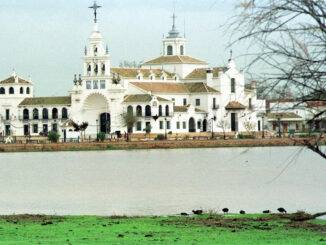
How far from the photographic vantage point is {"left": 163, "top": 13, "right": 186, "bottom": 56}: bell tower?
119m

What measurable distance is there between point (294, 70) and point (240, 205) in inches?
599

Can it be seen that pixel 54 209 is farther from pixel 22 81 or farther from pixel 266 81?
pixel 22 81

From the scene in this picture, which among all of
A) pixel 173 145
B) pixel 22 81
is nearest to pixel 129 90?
pixel 22 81

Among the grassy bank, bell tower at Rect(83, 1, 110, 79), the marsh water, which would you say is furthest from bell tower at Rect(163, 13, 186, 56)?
Answer: the grassy bank

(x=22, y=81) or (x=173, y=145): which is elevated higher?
(x=22, y=81)

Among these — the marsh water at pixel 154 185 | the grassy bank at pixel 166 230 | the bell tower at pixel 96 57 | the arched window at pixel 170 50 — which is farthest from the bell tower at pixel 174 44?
the grassy bank at pixel 166 230

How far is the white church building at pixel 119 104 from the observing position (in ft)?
344

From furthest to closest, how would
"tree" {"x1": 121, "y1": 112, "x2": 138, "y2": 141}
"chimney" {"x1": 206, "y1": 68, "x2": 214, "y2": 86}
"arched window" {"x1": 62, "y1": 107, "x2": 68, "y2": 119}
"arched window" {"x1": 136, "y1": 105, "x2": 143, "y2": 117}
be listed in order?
"chimney" {"x1": 206, "y1": 68, "x2": 214, "y2": 86} < "arched window" {"x1": 62, "y1": 107, "x2": 68, "y2": 119} < "arched window" {"x1": 136, "y1": 105, "x2": 143, "y2": 117} < "tree" {"x1": 121, "y1": 112, "x2": 138, "y2": 141}

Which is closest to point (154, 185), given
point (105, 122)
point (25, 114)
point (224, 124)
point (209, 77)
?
point (105, 122)

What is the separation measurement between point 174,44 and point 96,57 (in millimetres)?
14890

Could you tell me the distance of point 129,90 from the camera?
10925cm

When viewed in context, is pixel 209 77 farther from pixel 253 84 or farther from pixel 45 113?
pixel 253 84

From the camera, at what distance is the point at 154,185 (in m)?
43.5

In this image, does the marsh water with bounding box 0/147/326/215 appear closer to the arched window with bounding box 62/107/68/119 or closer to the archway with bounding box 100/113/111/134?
the archway with bounding box 100/113/111/134
